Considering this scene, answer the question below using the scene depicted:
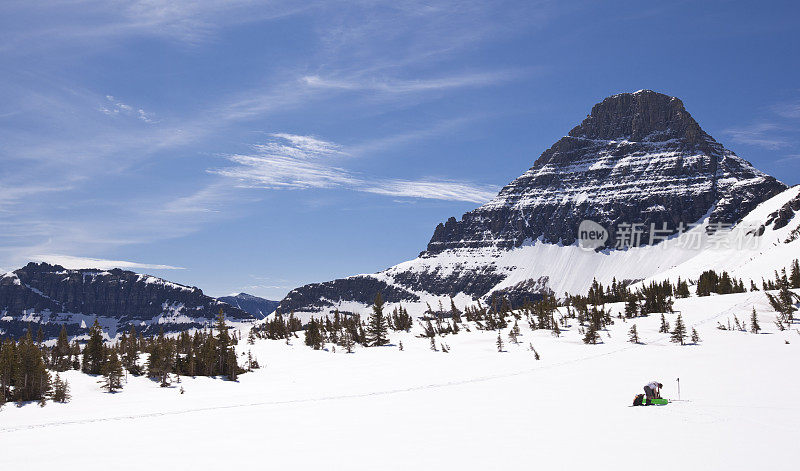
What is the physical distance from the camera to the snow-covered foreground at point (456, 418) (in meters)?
16.8

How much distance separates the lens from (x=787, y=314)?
192ft

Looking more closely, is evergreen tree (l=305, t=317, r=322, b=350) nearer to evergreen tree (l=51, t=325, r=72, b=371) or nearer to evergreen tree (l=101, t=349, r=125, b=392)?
evergreen tree (l=51, t=325, r=72, b=371)

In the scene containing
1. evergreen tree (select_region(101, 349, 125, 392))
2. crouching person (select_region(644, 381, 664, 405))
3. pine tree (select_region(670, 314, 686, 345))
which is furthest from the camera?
pine tree (select_region(670, 314, 686, 345))

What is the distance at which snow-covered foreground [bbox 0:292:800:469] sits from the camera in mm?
16766

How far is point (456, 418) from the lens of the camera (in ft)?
77.6

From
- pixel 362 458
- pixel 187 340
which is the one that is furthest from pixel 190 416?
pixel 187 340

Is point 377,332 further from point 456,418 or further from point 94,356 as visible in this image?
point 456,418

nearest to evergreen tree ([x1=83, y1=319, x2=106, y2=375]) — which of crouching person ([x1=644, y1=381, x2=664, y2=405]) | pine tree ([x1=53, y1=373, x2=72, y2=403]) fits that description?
pine tree ([x1=53, y1=373, x2=72, y2=403])

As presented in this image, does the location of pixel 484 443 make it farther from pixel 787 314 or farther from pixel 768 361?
pixel 787 314

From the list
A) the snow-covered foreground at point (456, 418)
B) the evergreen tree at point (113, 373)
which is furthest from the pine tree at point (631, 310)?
the evergreen tree at point (113, 373)

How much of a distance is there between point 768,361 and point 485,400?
78.4 feet

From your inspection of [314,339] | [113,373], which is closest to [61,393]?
[113,373]

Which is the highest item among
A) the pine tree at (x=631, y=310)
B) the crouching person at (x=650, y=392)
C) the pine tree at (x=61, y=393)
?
the pine tree at (x=631, y=310)

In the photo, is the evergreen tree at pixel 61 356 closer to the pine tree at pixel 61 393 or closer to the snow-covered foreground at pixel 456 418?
the snow-covered foreground at pixel 456 418
